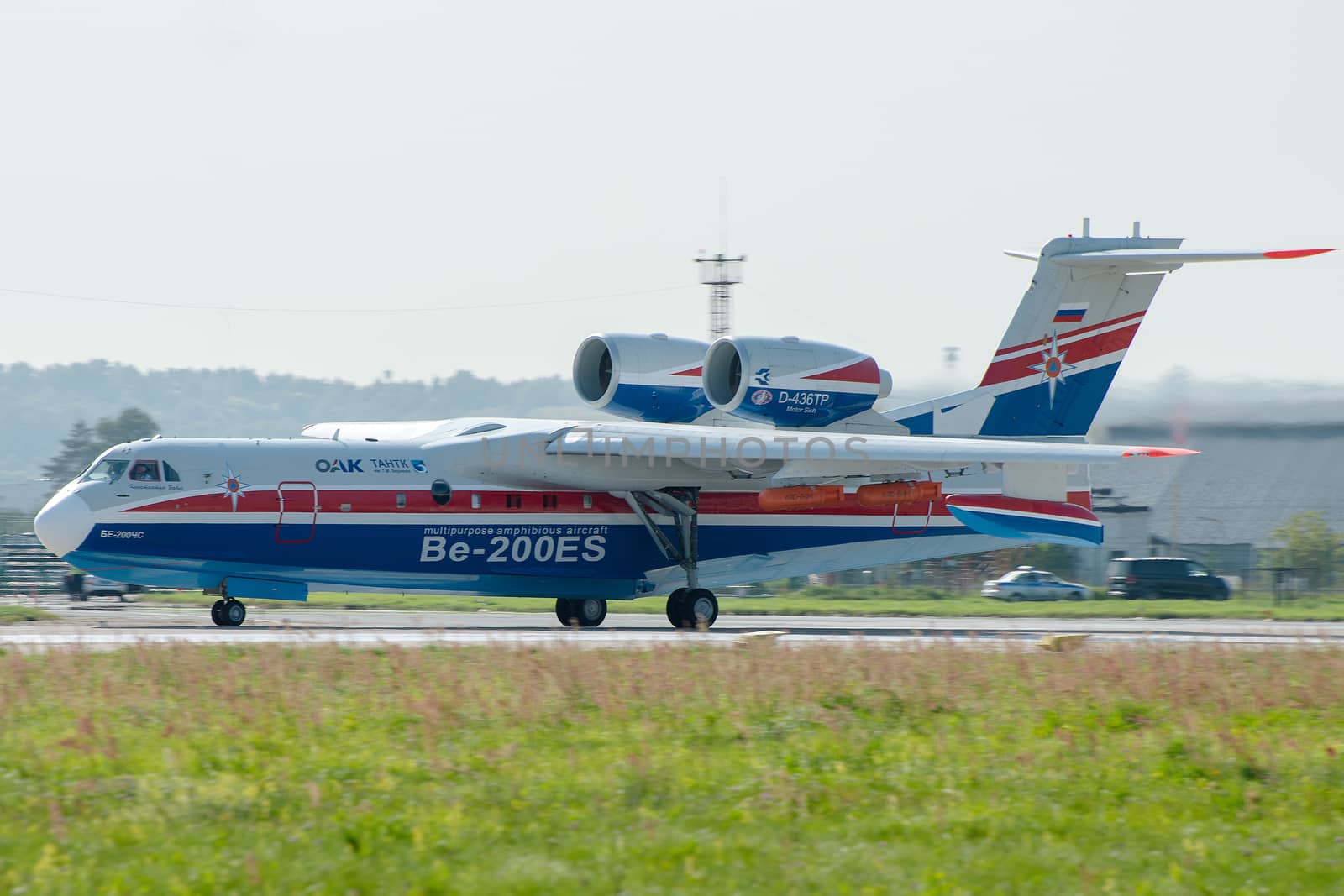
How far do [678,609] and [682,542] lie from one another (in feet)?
4.00

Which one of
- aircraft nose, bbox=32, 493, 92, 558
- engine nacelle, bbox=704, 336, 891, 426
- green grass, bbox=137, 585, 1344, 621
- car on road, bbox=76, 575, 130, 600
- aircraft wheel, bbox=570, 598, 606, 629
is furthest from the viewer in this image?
car on road, bbox=76, 575, 130, 600

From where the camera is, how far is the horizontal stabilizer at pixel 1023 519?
22.4 m

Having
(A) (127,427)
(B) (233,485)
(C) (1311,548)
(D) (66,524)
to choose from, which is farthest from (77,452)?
(B) (233,485)

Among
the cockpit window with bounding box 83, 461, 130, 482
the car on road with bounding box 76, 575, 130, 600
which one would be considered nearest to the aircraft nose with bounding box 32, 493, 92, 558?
the cockpit window with bounding box 83, 461, 130, 482

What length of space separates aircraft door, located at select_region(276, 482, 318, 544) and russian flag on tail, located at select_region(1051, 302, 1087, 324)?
14017mm

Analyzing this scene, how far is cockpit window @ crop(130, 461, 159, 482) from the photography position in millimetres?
21344

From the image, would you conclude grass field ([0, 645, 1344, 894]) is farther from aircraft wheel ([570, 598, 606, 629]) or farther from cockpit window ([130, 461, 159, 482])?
aircraft wheel ([570, 598, 606, 629])

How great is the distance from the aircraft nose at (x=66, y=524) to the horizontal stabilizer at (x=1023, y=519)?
1336 centimetres

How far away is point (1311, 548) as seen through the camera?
1886 inches

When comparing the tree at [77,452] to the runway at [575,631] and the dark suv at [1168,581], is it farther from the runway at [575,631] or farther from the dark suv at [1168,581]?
the dark suv at [1168,581]

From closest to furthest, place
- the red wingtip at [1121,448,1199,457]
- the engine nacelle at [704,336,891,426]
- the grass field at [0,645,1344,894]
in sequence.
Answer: the grass field at [0,645,1344,894]
the red wingtip at [1121,448,1199,457]
the engine nacelle at [704,336,891,426]

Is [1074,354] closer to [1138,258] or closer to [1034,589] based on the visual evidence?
[1138,258]

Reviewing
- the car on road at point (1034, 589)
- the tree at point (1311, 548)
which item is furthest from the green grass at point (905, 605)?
the tree at point (1311, 548)

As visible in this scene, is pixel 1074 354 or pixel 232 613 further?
pixel 1074 354
